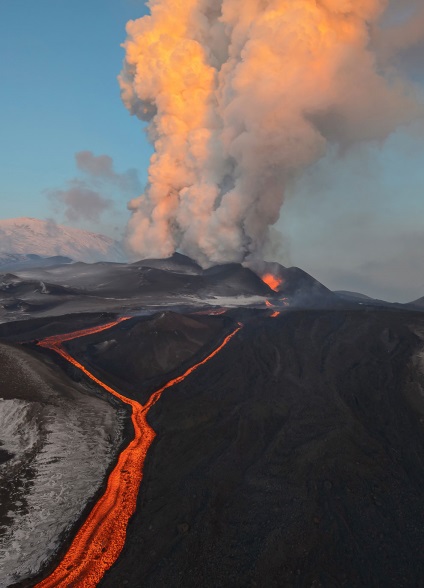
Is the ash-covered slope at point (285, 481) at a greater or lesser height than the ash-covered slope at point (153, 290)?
lesser

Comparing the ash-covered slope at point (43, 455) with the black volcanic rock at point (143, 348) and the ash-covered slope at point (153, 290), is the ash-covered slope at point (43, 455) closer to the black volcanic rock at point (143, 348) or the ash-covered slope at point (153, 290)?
the black volcanic rock at point (143, 348)

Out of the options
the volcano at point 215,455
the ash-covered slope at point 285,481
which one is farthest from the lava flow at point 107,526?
the ash-covered slope at point 285,481

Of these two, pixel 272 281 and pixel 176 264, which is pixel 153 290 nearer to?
pixel 176 264

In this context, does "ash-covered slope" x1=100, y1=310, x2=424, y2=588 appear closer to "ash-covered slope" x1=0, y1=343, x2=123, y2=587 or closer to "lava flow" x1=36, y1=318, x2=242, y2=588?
"lava flow" x1=36, y1=318, x2=242, y2=588

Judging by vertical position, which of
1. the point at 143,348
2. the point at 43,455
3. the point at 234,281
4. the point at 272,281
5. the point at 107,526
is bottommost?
the point at 107,526

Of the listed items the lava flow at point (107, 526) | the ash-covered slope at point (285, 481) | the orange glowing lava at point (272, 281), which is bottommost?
the lava flow at point (107, 526)

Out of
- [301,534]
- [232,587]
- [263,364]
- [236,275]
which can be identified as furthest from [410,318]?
[236,275]

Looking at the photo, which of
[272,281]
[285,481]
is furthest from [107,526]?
[272,281]

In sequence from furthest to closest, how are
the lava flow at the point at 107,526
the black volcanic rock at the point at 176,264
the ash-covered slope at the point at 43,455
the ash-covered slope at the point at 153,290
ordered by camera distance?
the black volcanic rock at the point at 176,264
the ash-covered slope at the point at 153,290
the ash-covered slope at the point at 43,455
the lava flow at the point at 107,526
